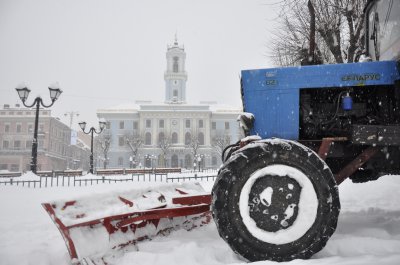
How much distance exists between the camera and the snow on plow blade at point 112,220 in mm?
2607

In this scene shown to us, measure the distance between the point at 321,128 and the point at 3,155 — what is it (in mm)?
74062

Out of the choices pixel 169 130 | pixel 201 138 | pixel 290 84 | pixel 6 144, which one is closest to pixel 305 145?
pixel 290 84

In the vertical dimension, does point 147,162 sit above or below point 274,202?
above

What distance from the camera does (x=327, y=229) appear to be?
2.41m

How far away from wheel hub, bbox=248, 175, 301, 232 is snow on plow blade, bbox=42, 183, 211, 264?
3.05 feet

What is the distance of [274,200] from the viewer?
98.5 inches

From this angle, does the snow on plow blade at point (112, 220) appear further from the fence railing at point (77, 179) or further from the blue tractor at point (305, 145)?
the fence railing at point (77, 179)

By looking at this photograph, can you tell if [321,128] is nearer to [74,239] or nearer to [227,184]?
[227,184]

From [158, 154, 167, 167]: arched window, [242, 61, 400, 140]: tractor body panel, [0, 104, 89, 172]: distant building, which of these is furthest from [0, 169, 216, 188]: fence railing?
[0, 104, 89, 172]: distant building

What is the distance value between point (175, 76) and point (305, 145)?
78.0m

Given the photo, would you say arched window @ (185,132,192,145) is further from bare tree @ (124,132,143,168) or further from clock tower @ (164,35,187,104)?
clock tower @ (164,35,187,104)

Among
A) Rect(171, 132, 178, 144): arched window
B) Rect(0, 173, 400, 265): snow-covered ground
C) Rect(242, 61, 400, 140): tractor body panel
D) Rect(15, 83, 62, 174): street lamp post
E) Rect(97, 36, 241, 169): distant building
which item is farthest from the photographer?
Rect(171, 132, 178, 144): arched window

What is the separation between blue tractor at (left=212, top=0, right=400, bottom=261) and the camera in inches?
96.4

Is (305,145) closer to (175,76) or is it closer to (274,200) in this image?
(274,200)
